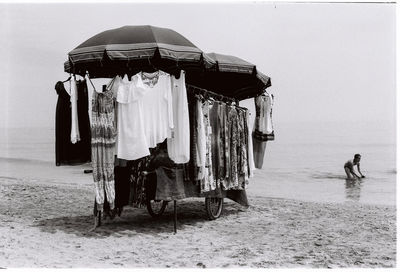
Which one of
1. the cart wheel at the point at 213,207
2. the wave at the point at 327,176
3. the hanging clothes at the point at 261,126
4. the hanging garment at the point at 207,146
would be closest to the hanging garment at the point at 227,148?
the cart wheel at the point at 213,207

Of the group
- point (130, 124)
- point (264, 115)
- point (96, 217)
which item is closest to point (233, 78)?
point (264, 115)

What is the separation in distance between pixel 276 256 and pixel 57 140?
3.56 metres

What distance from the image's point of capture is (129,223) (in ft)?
Result: 25.9

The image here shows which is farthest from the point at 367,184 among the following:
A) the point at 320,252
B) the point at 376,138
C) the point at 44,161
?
the point at 376,138

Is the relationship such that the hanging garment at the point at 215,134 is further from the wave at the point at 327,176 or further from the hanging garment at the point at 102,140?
the wave at the point at 327,176

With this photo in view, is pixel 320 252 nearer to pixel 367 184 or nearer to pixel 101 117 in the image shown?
pixel 101 117

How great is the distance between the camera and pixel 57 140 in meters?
7.05

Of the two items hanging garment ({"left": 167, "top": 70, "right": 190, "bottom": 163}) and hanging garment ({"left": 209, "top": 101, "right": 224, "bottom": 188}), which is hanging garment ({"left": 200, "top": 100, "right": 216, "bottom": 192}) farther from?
hanging garment ({"left": 167, "top": 70, "right": 190, "bottom": 163})

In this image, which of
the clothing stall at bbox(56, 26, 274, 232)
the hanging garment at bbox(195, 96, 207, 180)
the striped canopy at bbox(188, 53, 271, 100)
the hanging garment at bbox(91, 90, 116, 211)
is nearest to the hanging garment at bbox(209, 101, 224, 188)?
the clothing stall at bbox(56, 26, 274, 232)

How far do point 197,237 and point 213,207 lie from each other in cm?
168

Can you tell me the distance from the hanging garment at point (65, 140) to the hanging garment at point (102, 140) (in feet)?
2.24

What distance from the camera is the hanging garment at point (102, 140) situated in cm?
648

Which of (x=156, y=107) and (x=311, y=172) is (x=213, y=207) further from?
(x=311, y=172)

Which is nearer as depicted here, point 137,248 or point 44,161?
point 137,248
